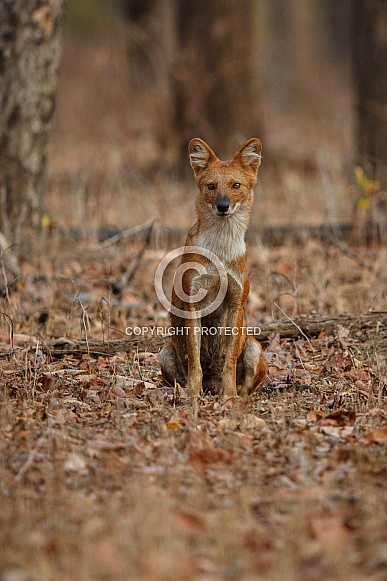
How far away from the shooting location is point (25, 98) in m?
8.17

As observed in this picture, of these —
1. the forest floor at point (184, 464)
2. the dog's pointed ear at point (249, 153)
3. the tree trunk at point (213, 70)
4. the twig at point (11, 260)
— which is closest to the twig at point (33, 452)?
the forest floor at point (184, 464)

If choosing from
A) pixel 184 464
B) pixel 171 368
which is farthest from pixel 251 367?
pixel 184 464

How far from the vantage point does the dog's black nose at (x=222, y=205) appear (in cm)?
529

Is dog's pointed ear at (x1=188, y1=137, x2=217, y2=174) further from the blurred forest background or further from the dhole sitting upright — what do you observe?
the blurred forest background

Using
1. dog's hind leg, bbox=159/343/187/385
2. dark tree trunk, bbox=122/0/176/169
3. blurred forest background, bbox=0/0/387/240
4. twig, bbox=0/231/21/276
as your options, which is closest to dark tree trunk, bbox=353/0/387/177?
blurred forest background, bbox=0/0/387/240

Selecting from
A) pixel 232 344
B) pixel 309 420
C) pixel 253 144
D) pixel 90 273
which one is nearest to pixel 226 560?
pixel 309 420

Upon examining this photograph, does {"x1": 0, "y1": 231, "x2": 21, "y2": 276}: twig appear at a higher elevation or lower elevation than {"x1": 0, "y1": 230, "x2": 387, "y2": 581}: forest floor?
higher

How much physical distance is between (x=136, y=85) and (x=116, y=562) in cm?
1163

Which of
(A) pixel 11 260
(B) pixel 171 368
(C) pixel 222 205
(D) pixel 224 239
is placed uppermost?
(C) pixel 222 205

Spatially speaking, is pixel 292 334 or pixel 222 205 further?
pixel 292 334

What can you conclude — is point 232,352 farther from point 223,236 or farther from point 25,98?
point 25,98

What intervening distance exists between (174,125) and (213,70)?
111 cm

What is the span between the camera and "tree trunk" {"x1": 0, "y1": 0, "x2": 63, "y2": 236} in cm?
802

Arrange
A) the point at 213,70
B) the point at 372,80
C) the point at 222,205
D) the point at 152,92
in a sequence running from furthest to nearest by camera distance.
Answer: the point at 152,92 < the point at 213,70 < the point at 372,80 < the point at 222,205
